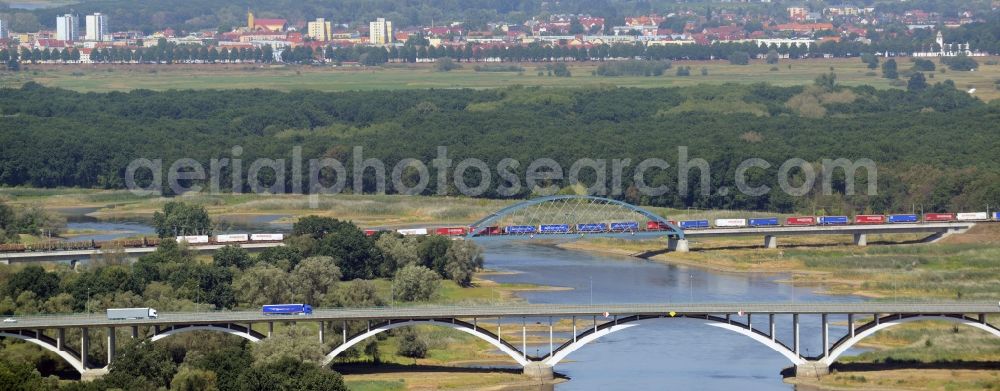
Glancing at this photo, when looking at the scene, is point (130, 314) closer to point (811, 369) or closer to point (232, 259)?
point (232, 259)

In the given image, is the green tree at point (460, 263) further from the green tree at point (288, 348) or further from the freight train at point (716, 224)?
the green tree at point (288, 348)

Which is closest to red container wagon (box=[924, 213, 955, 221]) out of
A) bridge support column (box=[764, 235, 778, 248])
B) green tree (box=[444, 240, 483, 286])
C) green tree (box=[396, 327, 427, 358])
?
bridge support column (box=[764, 235, 778, 248])

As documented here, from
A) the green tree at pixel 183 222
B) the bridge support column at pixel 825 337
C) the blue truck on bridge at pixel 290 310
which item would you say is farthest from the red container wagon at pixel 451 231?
the bridge support column at pixel 825 337

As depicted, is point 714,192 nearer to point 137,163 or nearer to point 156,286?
point 137,163

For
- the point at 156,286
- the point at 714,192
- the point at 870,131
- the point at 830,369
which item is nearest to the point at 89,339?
the point at 156,286

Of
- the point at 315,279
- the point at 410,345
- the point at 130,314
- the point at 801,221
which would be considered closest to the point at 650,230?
the point at 801,221

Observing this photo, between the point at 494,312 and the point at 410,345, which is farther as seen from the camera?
the point at 410,345
